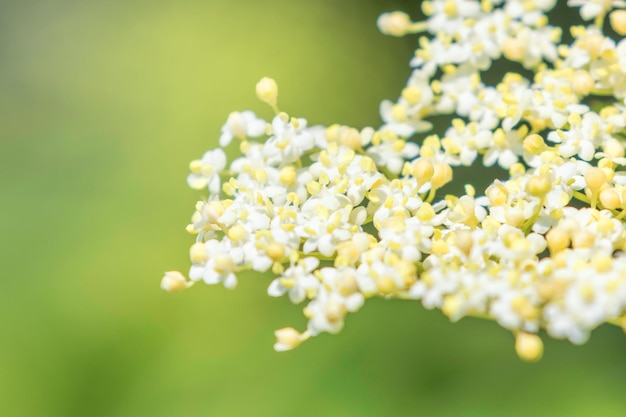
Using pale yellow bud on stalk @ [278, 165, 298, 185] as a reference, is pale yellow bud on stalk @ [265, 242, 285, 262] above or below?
below

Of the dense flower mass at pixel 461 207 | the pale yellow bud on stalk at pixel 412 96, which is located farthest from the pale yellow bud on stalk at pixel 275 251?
the pale yellow bud on stalk at pixel 412 96

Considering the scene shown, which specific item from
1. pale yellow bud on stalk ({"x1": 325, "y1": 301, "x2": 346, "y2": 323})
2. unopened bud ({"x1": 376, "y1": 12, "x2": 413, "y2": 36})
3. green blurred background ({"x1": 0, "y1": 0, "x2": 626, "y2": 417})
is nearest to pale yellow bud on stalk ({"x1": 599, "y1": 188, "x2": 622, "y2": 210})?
pale yellow bud on stalk ({"x1": 325, "y1": 301, "x2": 346, "y2": 323})

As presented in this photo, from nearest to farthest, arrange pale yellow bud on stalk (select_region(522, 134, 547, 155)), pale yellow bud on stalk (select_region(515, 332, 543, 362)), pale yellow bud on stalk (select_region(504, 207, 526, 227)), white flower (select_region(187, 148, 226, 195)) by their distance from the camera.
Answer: pale yellow bud on stalk (select_region(515, 332, 543, 362)), pale yellow bud on stalk (select_region(504, 207, 526, 227)), pale yellow bud on stalk (select_region(522, 134, 547, 155)), white flower (select_region(187, 148, 226, 195))

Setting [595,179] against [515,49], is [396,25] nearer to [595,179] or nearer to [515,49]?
[515,49]

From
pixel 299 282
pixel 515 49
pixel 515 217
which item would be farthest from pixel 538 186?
pixel 515 49

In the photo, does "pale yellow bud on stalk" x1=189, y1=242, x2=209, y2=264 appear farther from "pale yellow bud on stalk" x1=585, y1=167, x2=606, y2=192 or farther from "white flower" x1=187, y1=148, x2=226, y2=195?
"pale yellow bud on stalk" x1=585, y1=167, x2=606, y2=192

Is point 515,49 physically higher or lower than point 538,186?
higher

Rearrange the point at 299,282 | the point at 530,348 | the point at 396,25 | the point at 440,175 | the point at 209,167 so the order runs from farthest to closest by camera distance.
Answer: the point at 396,25 < the point at 209,167 < the point at 440,175 < the point at 299,282 < the point at 530,348
